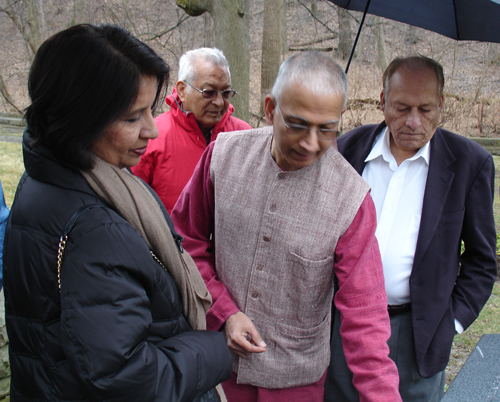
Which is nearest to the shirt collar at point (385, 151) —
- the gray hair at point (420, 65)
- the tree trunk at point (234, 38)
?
the gray hair at point (420, 65)

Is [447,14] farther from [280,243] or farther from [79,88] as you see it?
[79,88]

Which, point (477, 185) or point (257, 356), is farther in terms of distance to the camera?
point (477, 185)

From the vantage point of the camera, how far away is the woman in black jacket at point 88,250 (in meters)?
1.10

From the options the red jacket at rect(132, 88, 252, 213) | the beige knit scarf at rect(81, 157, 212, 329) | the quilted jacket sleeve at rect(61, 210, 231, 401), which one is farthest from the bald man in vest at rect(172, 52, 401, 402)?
the red jacket at rect(132, 88, 252, 213)

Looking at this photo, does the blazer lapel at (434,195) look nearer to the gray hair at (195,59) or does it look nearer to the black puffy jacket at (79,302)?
the black puffy jacket at (79,302)

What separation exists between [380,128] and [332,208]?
3.12 ft

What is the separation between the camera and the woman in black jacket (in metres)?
1.10

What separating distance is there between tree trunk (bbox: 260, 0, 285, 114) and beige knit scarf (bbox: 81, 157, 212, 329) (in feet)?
24.1

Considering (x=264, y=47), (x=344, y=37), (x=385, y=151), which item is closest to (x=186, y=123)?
(x=385, y=151)

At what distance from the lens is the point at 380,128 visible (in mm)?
2344

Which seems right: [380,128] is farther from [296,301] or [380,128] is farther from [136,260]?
[136,260]

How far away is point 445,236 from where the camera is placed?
201cm

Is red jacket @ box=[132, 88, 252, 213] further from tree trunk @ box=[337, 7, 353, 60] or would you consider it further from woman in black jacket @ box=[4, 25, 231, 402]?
tree trunk @ box=[337, 7, 353, 60]

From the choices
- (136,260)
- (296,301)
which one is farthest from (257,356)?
(136,260)
